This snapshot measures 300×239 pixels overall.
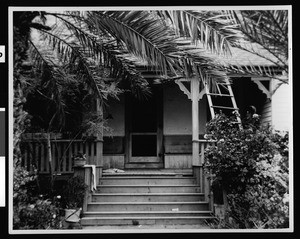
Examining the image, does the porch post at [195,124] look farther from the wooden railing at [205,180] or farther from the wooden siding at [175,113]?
the wooden siding at [175,113]

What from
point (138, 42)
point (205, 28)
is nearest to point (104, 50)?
point (138, 42)

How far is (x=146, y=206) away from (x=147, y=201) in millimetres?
279

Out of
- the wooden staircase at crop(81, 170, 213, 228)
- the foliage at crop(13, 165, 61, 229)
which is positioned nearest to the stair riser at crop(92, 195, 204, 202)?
the wooden staircase at crop(81, 170, 213, 228)

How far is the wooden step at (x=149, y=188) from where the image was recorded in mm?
9906

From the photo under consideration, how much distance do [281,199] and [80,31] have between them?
4.23 m

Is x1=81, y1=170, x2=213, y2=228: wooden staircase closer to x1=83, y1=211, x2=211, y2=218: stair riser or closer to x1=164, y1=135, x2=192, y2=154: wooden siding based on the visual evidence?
x1=83, y1=211, x2=211, y2=218: stair riser

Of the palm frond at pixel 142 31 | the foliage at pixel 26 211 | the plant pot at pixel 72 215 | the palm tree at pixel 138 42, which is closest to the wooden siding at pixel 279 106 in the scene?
the palm tree at pixel 138 42

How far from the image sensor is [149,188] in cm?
1005

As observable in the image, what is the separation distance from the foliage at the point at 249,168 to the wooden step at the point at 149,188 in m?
1.30

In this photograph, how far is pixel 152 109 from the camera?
12.7 metres

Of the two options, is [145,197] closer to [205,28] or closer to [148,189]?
[148,189]

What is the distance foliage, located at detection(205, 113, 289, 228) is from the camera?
24.8 ft

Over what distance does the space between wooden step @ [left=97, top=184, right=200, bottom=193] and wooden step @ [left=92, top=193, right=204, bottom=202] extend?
1.02 ft
